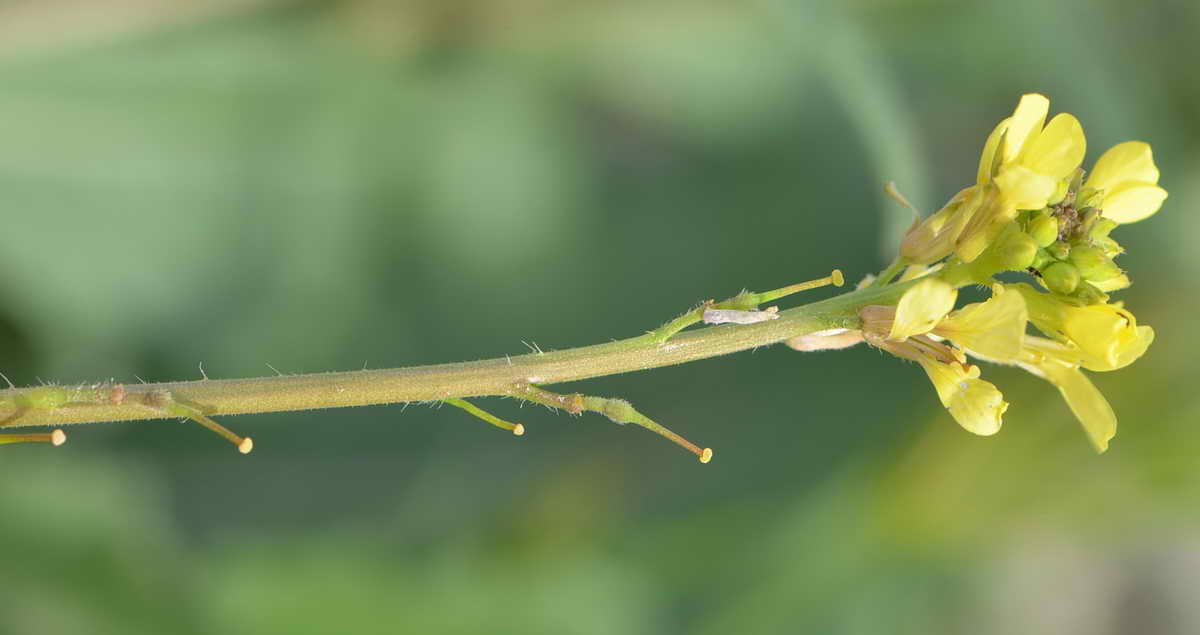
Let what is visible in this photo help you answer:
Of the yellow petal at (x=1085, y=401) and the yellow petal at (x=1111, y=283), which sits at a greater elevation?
the yellow petal at (x=1111, y=283)

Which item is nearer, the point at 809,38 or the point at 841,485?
the point at 809,38

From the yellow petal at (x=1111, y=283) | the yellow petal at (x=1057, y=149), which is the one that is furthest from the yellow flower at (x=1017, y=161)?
the yellow petal at (x=1111, y=283)

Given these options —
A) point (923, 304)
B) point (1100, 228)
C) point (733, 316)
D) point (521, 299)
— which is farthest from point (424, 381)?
point (521, 299)

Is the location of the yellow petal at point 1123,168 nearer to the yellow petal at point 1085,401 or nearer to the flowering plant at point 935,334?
the flowering plant at point 935,334

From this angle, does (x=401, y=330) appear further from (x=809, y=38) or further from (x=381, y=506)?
(x=809, y=38)

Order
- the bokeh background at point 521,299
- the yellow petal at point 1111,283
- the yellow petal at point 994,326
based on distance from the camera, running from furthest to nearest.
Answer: the bokeh background at point 521,299
the yellow petal at point 1111,283
the yellow petal at point 994,326

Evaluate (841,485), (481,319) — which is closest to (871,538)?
(841,485)

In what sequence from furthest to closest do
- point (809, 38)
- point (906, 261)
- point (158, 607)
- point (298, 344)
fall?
point (298, 344) < point (158, 607) < point (809, 38) < point (906, 261)

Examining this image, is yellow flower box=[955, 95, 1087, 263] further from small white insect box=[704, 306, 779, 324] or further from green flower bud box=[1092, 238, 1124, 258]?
small white insect box=[704, 306, 779, 324]

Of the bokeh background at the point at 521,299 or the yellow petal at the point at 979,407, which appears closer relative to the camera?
the yellow petal at the point at 979,407
